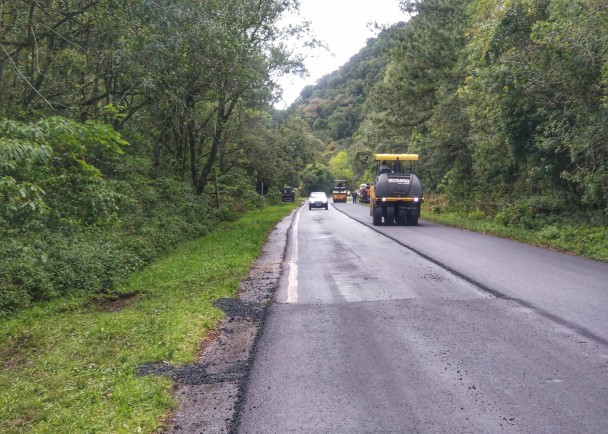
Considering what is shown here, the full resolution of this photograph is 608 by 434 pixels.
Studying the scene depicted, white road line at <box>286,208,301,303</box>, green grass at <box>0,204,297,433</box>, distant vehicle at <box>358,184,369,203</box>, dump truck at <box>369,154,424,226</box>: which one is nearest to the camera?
green grass at <box>0,204,297,433</box>

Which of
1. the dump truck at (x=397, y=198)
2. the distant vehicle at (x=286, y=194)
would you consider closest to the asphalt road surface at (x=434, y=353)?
the dump truck at (x=397, y=198)

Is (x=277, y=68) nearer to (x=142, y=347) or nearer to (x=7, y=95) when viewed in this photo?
(x=7, y=95)

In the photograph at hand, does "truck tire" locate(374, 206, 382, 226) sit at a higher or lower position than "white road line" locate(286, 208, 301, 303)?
higher

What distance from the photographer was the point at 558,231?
1834 cm

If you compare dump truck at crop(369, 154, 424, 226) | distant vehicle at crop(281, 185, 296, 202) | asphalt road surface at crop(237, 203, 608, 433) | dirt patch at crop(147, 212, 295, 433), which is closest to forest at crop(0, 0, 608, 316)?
dirt patch at crop(147, 212, 295, 433)

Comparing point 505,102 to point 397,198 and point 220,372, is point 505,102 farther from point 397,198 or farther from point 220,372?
point 220,372

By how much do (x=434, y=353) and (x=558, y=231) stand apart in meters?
13.9

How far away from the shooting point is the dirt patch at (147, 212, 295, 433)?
4684 millimetres

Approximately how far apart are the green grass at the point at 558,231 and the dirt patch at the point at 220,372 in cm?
956

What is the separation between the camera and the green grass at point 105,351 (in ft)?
15.5

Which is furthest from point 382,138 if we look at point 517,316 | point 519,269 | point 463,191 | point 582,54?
point 517,316

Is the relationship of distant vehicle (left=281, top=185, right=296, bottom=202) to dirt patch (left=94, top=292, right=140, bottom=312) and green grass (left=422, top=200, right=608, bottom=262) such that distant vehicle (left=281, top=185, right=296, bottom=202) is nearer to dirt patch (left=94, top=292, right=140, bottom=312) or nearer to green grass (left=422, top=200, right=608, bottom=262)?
green grass (left=422, top=200, right=608, bottom=262)

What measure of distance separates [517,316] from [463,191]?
25.7 metres

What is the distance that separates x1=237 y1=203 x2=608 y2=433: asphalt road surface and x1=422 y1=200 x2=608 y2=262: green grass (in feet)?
11.6
